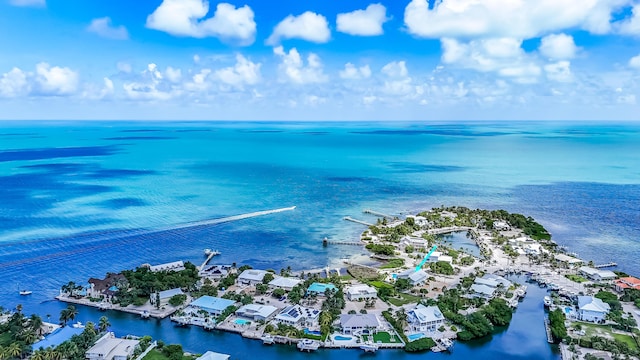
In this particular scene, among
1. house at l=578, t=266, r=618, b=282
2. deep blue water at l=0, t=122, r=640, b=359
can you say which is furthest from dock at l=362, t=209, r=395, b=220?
house at l=578, t=266, r=618, b=282

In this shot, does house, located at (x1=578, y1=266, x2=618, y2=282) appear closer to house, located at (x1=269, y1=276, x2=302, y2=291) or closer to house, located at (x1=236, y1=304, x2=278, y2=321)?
house, located at (x1=269, y1=276, x2=302, y2=291)

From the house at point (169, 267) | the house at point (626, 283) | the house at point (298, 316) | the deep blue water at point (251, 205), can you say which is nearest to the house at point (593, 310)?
the deep blue water at point (251, 205)

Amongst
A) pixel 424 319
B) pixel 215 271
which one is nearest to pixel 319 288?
pixel 424 319

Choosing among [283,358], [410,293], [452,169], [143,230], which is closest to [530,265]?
[410,293]

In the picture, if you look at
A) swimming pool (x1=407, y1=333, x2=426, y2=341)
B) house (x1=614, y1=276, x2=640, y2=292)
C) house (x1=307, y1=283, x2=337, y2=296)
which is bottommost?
swimming pool (x1=407, y1=333, x2=426, y2=341)

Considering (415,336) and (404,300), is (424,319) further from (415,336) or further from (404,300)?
(404,300)

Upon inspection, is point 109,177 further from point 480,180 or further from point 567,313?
point 567,313

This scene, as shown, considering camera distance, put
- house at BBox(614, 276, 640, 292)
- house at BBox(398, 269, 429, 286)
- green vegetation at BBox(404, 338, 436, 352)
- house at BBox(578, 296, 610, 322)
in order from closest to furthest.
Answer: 1. green vegetation at BBox(404, 338, 436, 352)
2. house at BBox(578, 296, 610, 322)
3. house at BBox(614, 276, 640, 292)
4. house at BBox(398, 269, 429, 286)
